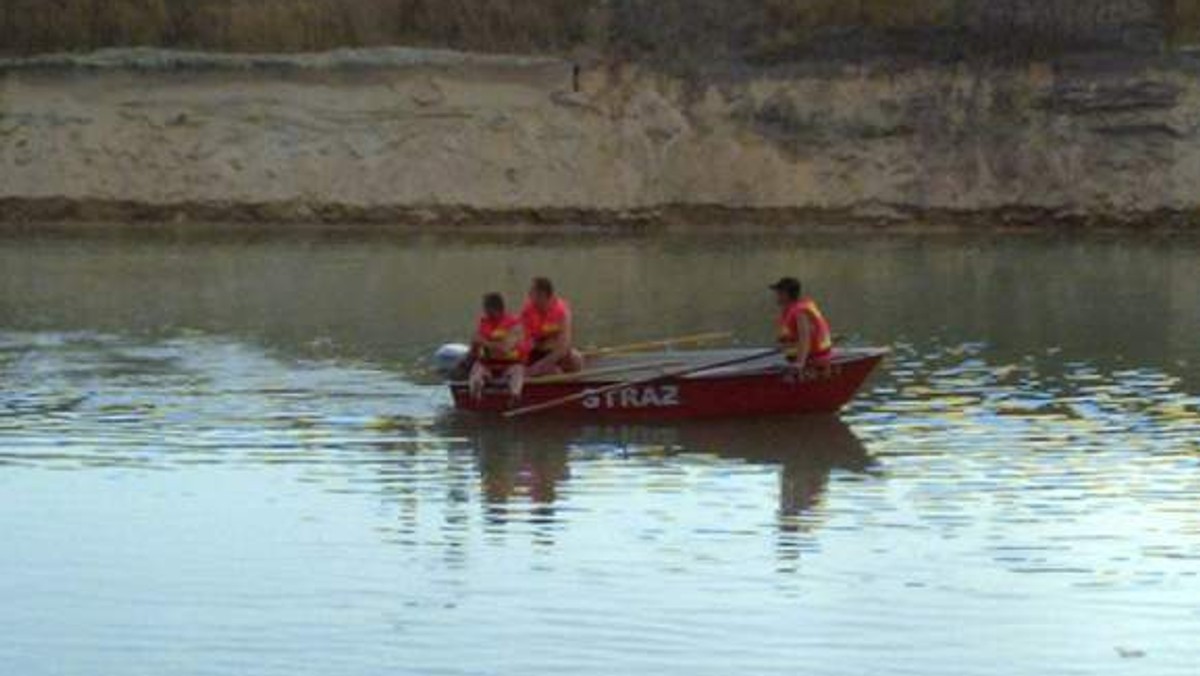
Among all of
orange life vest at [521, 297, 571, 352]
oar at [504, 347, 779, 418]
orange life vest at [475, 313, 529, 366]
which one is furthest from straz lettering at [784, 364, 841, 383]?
orange life vest at [475, 313, 529, 366]

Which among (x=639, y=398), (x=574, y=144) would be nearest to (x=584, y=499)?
(x=639, y=398)

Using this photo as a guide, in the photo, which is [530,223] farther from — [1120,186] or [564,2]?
[1120,186]

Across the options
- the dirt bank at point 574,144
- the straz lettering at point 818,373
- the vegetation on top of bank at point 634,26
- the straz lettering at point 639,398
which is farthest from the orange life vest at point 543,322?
the vegetation on top of bank at point 634,26

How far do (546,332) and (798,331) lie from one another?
2.06 meters

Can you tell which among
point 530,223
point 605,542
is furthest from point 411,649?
point 530,223

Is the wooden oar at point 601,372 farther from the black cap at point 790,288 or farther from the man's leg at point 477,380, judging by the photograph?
the black cap at point 790,288

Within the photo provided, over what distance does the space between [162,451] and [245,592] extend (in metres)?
5.18

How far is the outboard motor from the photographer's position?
72.2 ft

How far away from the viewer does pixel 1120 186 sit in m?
40.4

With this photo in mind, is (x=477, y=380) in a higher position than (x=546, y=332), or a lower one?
lower

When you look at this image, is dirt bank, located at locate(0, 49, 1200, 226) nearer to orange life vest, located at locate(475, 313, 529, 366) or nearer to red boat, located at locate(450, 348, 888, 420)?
orange life vest, located at locate(475, 313, 529, 366)

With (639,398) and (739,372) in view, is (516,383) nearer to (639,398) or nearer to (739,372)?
(639,398)

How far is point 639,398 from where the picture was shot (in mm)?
21641

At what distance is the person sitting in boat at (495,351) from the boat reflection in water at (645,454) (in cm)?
38
